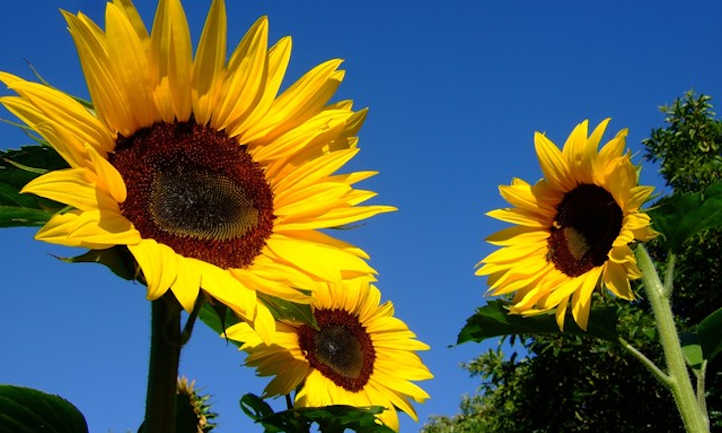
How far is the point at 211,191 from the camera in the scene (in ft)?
5.79

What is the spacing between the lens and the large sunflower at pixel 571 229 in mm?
3699

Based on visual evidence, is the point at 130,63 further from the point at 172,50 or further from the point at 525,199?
the point at 525,199

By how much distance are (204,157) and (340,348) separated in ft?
4.72

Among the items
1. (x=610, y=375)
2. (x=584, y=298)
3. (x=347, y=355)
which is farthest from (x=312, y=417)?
(x=610, y=375)

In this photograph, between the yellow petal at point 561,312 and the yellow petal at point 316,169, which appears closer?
the yellow petal at point 316,169

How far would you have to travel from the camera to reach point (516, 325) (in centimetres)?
417

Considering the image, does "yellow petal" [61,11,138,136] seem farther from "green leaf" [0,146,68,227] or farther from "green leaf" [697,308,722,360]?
"green leaf" [697,308,722,360]

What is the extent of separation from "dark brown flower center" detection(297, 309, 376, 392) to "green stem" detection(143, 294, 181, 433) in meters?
1.39

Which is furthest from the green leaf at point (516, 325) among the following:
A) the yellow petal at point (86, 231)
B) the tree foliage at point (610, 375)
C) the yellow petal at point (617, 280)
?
the tree foliage at point (610, 375)

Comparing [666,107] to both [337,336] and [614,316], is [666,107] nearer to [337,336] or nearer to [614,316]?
[614,316]

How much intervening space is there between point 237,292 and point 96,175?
31cm

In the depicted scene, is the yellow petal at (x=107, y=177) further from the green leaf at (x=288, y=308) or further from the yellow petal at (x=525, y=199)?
the yellow petal at (x=525, y=199)

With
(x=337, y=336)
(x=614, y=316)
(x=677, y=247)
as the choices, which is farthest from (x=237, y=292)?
(x=677, y=247)

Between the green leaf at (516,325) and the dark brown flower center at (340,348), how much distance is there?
1052 mm
